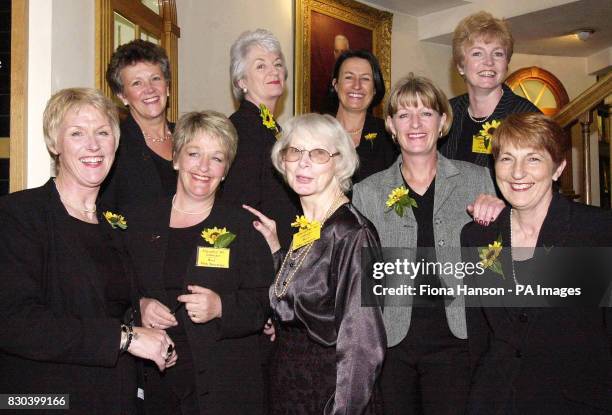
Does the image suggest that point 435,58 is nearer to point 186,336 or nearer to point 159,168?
point 159,168

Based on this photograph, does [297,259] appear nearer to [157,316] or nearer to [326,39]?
[157,316]

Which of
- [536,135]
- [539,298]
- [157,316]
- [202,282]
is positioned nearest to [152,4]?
[202,282]

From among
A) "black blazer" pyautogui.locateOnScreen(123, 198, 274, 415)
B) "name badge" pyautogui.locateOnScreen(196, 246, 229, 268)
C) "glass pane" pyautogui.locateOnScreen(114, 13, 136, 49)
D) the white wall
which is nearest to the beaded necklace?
"black blazer" pyautogui.locateOnScreen(123, 198, 274, 415)

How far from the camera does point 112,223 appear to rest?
8.39 ft

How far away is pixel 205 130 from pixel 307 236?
0.76 m

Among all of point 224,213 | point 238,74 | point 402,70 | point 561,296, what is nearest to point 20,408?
point 224,213

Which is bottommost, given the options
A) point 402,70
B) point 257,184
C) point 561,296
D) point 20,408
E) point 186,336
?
point 20,408

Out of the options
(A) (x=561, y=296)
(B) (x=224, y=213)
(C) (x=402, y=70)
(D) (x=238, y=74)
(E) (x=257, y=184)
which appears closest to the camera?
(A) (x=561, y=296)

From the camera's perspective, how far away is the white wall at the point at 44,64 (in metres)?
3.26

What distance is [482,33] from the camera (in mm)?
3584

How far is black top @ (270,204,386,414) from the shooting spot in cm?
223

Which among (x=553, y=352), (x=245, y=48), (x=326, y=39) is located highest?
(x=326, y=39)

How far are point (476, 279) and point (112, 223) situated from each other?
1.53 meters

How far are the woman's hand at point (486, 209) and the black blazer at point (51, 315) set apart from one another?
152 cm
